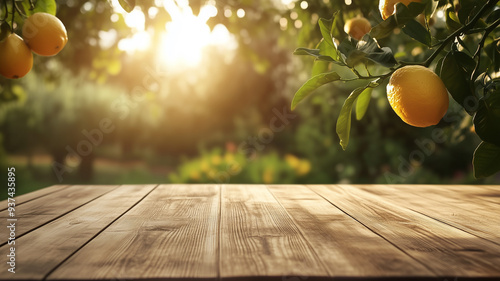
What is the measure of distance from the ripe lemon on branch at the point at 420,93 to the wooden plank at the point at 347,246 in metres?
0.26

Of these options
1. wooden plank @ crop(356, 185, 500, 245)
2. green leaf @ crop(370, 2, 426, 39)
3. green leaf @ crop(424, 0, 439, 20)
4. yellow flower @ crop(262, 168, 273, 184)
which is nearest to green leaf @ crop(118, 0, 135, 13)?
green leaf @ crop(370, 2, 426, 39)

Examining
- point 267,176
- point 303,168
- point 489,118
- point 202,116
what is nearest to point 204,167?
point 267,176

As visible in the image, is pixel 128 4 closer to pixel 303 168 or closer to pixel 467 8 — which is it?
pixel 467 8

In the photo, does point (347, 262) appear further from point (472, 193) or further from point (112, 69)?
point (112, 69)

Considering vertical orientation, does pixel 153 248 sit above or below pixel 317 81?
below

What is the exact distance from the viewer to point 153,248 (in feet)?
2.61

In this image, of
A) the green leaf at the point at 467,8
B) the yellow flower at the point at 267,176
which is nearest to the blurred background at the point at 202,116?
the yellow flower at the point at 267,176

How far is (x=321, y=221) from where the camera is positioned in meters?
1.03

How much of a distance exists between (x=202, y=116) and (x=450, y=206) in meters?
5.24

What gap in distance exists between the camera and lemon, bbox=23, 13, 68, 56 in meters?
1.05

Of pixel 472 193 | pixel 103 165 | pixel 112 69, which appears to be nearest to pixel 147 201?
pixel 472 193

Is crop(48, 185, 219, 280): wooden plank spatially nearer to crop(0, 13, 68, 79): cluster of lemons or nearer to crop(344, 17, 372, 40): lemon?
crop(0, 13, 68, 79): cluster of lemons

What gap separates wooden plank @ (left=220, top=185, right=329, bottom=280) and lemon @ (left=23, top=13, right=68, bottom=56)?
24.6 inches

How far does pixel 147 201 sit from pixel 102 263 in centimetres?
64
